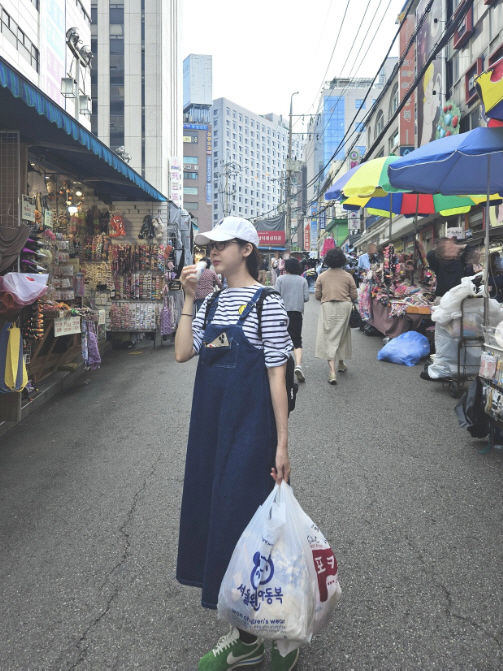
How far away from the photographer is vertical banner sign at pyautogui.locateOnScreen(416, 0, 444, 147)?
1672cm

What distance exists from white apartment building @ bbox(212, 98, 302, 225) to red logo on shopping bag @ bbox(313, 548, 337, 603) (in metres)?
133

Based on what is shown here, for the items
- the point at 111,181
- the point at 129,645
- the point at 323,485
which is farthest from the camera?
the point at 111,181

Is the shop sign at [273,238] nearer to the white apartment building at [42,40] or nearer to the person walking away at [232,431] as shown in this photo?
the white apartment building at [42,40]

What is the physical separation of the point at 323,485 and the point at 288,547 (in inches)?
86.0

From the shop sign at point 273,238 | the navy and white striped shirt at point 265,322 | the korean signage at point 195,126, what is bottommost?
the navy and white striped shirt at point 265,322

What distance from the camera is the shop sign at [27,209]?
5904mm

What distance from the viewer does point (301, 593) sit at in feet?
5.98

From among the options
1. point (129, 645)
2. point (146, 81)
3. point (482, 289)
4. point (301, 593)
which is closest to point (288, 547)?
point (301, 593)

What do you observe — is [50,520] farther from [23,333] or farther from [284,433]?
[23,333]

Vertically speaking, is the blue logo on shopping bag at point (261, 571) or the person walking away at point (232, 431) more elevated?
the person walking away at point (232, 431)

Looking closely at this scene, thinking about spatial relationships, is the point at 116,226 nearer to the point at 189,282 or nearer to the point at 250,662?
the point at 189,282

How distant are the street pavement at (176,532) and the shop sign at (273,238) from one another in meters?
34.8

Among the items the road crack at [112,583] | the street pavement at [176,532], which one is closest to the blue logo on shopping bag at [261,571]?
the street pavement at [176,532]

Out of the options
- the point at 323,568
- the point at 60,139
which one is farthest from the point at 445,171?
the point at 323,568
